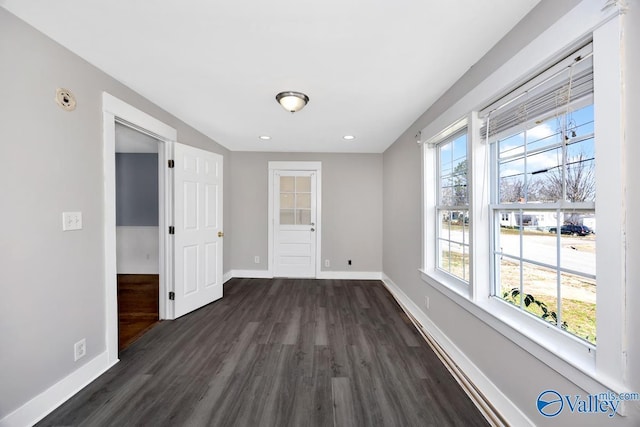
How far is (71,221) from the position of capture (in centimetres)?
168

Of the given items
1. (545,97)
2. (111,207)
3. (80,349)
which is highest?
(545,97)

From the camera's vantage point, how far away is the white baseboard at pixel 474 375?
1.40 m

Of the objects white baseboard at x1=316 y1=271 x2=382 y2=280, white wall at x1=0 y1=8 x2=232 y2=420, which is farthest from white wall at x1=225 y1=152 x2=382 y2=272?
white wall at x1=0 y1=8 x2=232 y2=420

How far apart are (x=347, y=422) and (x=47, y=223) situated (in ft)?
7.37

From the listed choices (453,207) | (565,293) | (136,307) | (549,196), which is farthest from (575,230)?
(136,307)

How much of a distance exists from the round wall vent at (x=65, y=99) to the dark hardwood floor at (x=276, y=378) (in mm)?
1979

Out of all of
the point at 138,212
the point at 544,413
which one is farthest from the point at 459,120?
the point at 138,212

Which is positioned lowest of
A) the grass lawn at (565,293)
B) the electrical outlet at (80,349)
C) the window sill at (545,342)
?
the electrical outlet at (80,349)

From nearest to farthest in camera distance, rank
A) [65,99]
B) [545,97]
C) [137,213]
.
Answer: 1. [545,97]
2. [65,99]
3. [137,213]

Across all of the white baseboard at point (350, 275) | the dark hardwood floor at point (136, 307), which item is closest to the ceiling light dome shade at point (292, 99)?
the dark hardwood floor at point (136, 307)

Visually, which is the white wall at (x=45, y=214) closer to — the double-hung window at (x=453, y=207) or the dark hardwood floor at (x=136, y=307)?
the dark hardwood floor at (x=136, y=307)

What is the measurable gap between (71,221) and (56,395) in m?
1.13

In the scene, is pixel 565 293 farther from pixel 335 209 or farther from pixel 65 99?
pixel 335 209

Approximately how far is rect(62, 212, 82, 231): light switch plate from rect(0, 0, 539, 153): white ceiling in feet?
3.69
